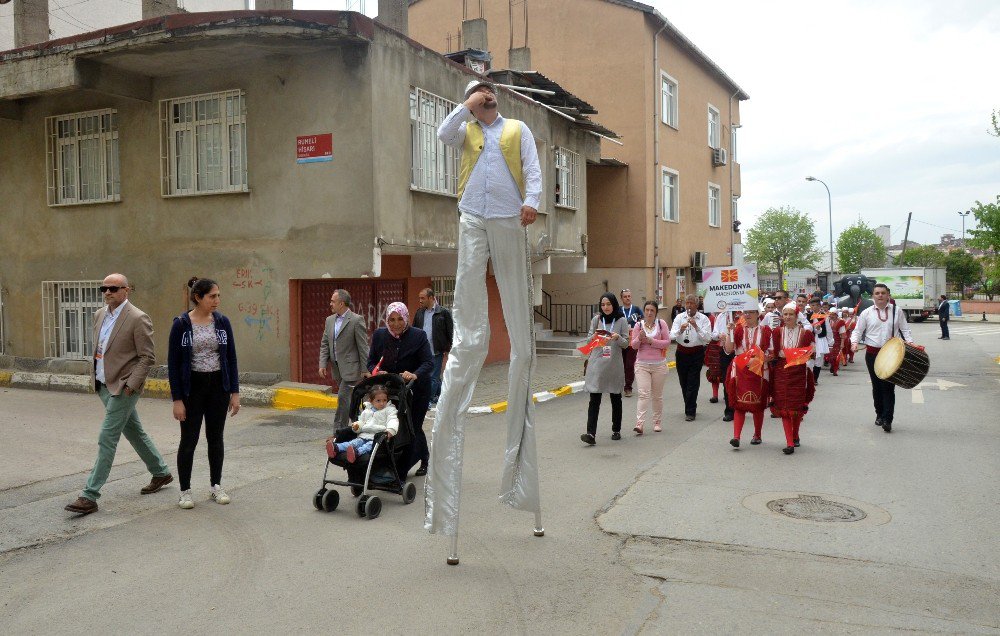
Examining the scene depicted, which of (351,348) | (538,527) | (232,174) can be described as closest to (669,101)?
(232,174)

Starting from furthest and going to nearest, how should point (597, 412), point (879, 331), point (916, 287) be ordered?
point (916, 287)
point (879, 331)
point (597, 412)

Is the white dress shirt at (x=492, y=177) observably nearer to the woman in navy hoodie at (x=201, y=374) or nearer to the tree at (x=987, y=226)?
the woman in navy hoodie at (x=201, y=374)

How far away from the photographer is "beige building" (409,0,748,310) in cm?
2548

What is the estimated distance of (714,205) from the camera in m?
33.2

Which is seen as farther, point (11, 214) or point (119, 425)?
point (11, 214)

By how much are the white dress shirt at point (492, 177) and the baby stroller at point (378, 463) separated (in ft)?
8.40

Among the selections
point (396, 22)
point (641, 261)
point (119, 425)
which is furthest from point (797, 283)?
point (119, 425)

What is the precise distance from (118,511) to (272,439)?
3485 mm

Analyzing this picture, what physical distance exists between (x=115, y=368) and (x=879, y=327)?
30.5 feet

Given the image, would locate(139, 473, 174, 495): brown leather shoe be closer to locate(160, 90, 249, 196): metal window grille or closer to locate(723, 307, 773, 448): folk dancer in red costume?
locate(723, 307, 773, 448): folk dancer in red costume

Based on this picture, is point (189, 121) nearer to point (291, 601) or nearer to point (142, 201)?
point (142, 201)

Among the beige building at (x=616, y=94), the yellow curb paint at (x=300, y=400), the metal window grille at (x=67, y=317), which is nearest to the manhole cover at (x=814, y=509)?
the yellow curb paint at (x=300, y=400)

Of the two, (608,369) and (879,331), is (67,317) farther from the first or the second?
(879,331)

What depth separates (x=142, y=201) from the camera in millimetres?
15008
